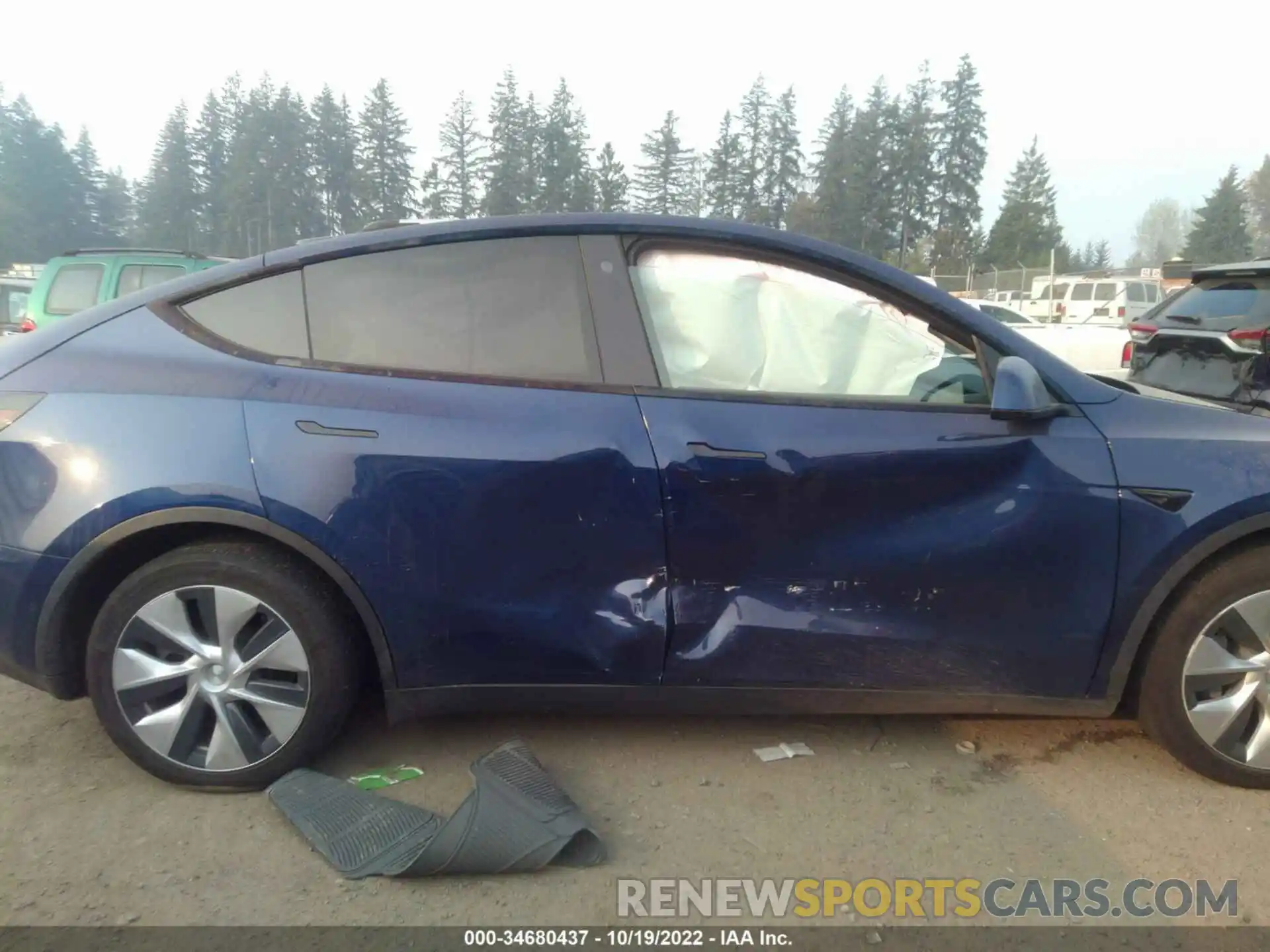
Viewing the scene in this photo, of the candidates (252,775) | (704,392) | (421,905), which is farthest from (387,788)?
(704,392)

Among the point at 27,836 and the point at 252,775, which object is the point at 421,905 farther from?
the point at 27,836

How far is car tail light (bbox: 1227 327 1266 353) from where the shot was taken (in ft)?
17.6

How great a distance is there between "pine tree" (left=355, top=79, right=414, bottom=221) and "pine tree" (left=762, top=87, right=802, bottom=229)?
20.3m

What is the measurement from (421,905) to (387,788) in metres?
0.57

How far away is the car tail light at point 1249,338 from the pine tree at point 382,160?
49.3 meters

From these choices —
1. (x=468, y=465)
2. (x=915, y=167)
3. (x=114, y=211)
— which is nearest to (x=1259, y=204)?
(x=915, y=167)

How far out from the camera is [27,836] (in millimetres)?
2453

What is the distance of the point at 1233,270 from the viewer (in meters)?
5.90

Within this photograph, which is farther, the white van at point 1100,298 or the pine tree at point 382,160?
the pine tree at point 382,160

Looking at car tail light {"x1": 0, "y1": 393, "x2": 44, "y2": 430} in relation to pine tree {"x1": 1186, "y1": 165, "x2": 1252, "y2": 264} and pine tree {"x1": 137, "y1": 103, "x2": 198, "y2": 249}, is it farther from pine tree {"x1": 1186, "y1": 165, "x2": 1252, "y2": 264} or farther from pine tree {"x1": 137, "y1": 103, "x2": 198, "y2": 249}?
pine tree {"x1": 137, "y1": 103, "x2": 198, "y2": 249}

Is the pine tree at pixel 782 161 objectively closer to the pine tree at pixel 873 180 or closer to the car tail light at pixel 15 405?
the pine tree at pixel 873 180

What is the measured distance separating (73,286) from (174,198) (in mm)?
55094

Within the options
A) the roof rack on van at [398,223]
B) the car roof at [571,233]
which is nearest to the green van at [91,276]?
the roof rack on van at [398,223]

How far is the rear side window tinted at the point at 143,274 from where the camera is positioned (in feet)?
32.1
